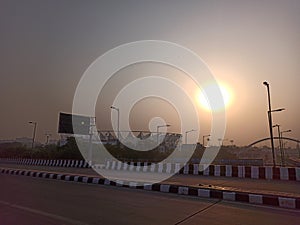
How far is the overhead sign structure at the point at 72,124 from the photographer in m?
39.6

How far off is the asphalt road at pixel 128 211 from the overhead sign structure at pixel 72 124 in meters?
30.9

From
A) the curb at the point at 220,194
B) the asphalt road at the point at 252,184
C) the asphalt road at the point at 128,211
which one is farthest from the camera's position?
the asphalt road at the point at 252,184

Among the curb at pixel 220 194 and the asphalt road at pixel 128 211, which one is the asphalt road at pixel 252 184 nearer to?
the curb at pixel 220 194

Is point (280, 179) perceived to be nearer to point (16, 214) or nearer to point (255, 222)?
point (255, 222)

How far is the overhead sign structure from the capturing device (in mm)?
39616

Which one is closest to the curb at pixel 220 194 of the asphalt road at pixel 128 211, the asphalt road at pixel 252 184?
the asphalt road at pixel 128 211

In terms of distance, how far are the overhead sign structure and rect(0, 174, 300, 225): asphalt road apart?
30.9 m

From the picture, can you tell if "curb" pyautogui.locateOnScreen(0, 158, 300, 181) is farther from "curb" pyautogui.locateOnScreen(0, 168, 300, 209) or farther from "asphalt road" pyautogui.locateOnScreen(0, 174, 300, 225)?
"asphalt road" pyautogui.locateOnScreen(0, 174, 300, 225)

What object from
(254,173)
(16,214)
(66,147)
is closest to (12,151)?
(66,147)

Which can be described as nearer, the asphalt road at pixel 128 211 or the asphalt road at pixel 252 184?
the asphalt road at pixel 128 211

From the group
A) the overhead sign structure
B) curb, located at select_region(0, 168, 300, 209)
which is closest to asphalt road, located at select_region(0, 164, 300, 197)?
curb, located at select_region(0, 168, 300, 209)

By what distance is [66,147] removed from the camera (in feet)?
151

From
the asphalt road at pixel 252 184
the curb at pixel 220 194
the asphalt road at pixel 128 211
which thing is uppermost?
the asphalt road at pixel 252 184

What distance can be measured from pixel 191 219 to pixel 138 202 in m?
2.47
